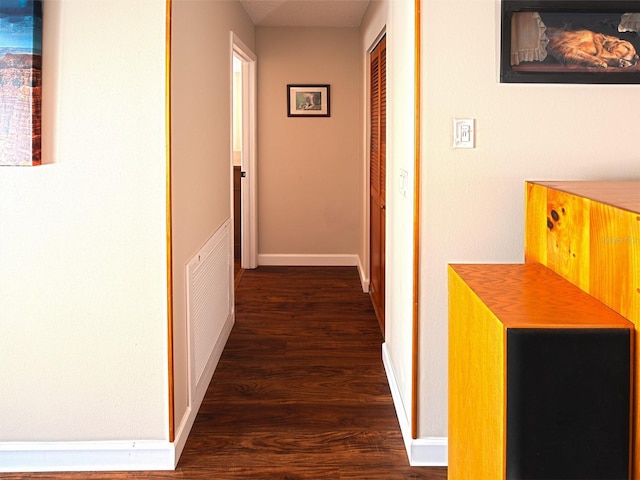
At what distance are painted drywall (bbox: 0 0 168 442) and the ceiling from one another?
272 cm

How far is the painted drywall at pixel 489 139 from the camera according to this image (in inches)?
96.3

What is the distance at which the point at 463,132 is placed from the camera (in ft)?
8.13

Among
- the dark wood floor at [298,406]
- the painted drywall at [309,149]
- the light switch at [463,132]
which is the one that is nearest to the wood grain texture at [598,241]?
the light switch at [463,132]

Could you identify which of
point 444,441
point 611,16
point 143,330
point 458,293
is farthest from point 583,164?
point 143,330

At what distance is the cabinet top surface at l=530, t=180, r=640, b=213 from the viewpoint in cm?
157

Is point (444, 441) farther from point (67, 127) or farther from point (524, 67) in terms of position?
point (67, 127)

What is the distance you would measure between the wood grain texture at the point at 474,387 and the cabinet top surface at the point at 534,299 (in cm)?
3

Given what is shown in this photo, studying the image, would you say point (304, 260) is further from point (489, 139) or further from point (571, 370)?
point (571, 370)

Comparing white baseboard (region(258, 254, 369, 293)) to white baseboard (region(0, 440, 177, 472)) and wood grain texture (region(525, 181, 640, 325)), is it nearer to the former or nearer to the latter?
white baseboard (region(0, 440, 177, 472))

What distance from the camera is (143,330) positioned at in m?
2.53

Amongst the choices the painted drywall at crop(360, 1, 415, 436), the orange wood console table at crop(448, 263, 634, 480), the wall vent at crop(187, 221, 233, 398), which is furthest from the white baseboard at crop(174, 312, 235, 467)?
the orange wood console table at crop(448, 263, 634, 480)

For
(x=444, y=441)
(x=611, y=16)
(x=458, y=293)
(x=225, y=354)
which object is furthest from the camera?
(x=225, y=354)

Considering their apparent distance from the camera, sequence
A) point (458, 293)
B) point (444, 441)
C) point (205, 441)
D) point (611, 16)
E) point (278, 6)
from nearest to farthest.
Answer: point (458, 293)
point (611, 16)
point (444, 441)
point (205, 441)
point (278, 6)

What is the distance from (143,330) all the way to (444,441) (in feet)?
4.06
